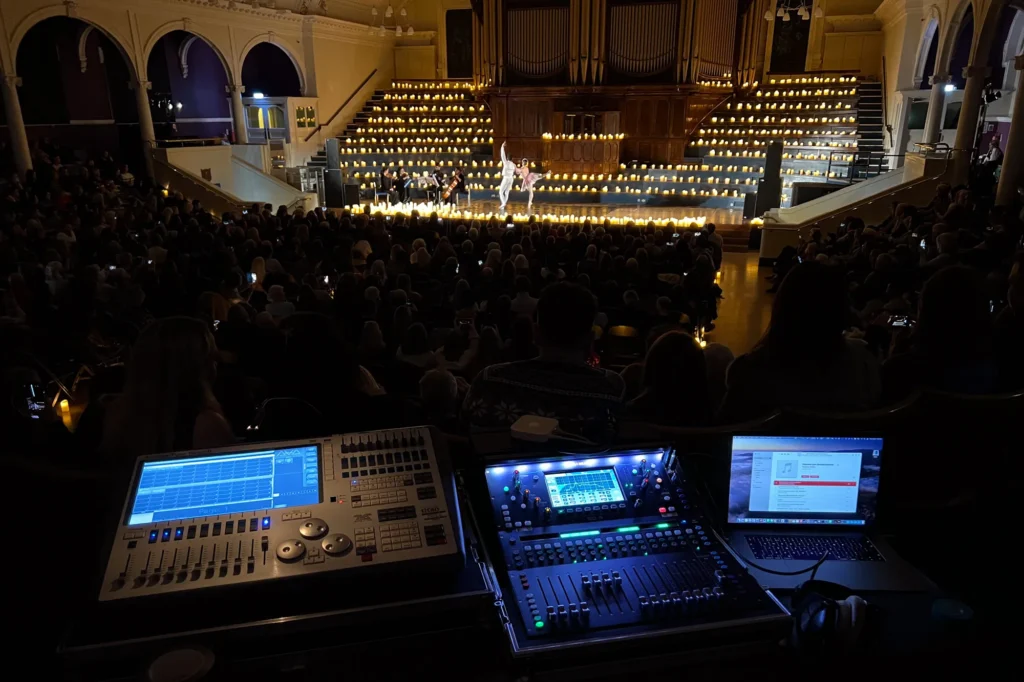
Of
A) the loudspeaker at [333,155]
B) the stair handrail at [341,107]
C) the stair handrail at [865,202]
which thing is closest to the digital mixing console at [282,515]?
the stair handrail at [865,202]

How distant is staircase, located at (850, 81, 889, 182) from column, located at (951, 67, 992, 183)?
103 inches

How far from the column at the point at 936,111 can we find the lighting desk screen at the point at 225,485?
15255mm

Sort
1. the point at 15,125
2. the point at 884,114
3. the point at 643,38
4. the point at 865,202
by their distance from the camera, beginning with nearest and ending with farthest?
the point at 865,202 < the point at 15,125 < the point at 884,114 < the point at 643,38

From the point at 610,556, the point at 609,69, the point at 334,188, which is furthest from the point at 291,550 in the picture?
the point at 609,69

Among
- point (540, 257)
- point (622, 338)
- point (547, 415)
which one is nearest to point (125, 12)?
point (540, 257)

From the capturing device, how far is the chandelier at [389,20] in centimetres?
2241

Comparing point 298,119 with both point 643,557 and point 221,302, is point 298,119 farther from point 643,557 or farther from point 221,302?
point 643,557

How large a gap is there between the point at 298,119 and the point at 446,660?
2019 cm

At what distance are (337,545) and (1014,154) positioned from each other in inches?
442

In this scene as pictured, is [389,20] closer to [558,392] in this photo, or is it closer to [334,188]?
[334,188]

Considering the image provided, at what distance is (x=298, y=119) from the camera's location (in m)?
19.4

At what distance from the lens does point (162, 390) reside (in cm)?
221

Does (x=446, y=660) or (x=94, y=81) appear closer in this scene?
(x=446, y=660)

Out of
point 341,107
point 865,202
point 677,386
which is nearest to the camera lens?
point 677,386
